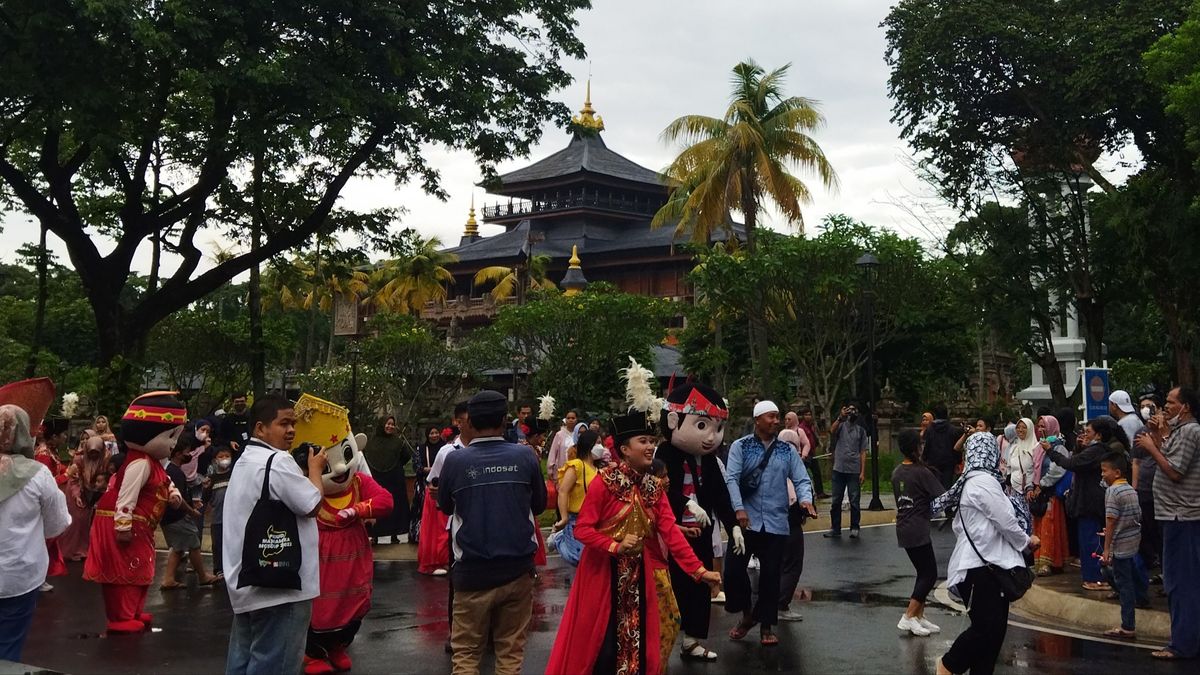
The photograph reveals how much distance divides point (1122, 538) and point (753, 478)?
2711 millimetres

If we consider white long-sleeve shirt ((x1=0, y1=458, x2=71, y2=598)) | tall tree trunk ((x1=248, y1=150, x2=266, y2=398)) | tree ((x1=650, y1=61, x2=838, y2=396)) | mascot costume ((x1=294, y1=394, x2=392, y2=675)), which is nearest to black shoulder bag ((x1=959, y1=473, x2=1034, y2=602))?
mascot costume ((x1=294, y1=394, x2=392, y2=675))

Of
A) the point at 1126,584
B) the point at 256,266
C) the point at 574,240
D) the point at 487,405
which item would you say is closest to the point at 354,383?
the point at 256,266

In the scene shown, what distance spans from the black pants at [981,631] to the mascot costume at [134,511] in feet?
18.8

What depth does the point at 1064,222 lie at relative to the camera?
106 feet

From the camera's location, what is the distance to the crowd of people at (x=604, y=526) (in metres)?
6.40

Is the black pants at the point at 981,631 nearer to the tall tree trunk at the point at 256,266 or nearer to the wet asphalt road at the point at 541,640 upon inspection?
the wet asphalt road at the point at 541,640

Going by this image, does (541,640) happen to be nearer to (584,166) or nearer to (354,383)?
(354,383)

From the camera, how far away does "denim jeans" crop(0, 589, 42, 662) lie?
260 inches

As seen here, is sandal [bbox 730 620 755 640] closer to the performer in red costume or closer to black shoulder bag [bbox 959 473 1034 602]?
black shoulder bag [bbox 959 473 1034 602]

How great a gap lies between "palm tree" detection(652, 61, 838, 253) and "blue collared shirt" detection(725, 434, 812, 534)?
2496 cm

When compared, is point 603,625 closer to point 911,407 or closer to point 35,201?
point 35,201

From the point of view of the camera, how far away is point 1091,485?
429 inches

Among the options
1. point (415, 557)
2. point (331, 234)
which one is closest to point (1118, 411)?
point (415, 557)

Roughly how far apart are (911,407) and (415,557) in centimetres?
2975
